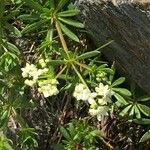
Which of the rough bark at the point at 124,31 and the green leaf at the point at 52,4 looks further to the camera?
the green leaf at the point at 52,4

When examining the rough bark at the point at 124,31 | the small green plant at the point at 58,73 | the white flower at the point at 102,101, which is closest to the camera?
the rough bark at the point at 124,31

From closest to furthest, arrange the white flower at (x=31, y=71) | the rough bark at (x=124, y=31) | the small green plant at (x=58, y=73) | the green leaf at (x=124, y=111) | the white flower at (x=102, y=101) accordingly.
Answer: the rough bark at (x=124, y=31) → the white flower at (x=102, y=101) → the white flower at (x=31, y=71) → the small green plant at (x=58, y=73) → the green leaf at (x=124, y=111)

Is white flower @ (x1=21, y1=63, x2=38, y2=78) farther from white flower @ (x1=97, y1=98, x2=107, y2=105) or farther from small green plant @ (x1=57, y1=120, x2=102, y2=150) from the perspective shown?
small green plant @ (x1=57, y1=120, x2=102, y2=150)

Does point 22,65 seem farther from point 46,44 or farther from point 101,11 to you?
point 101,11

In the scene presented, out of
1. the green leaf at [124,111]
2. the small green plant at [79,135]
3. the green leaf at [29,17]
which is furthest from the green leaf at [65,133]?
the green leaf at [29,17]

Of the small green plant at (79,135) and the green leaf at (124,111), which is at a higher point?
the green leaf at (124,111)

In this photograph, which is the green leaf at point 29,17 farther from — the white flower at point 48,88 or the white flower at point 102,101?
the white flower at point 102,101

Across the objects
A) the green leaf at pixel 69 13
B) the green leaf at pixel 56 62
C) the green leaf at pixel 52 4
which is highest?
the green leaf at pixel 52 4

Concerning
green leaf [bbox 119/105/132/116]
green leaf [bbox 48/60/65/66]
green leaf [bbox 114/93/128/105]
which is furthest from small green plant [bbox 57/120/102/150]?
green leaf [bbox 48/60/65/66]
